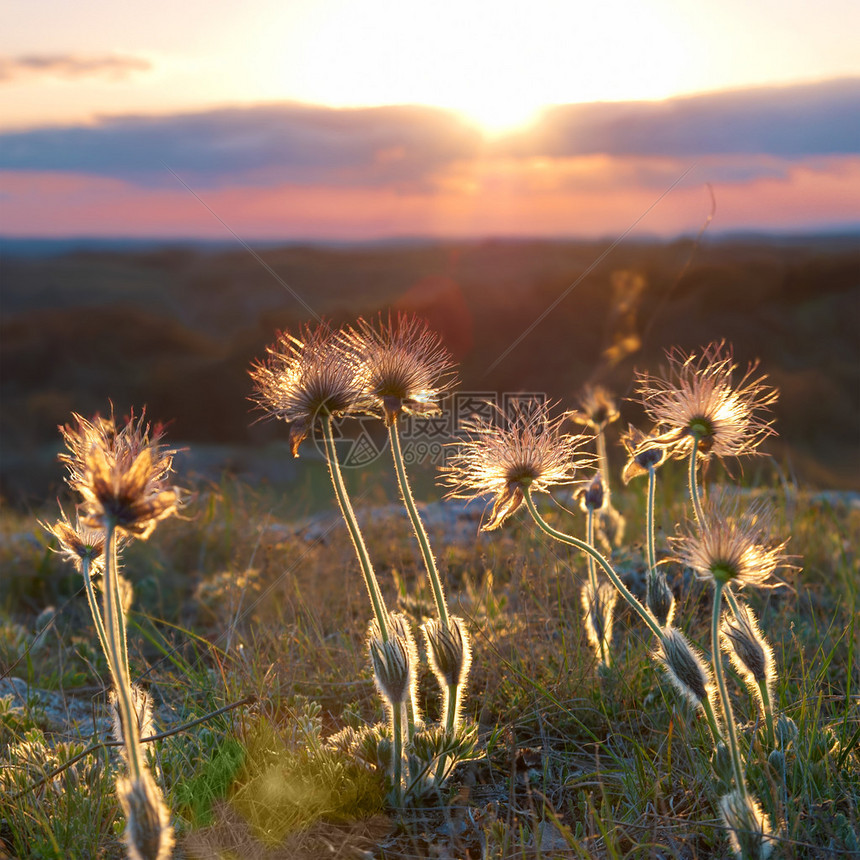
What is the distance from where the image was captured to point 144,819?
221cm

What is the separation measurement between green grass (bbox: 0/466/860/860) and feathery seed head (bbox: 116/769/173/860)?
2.49 ft

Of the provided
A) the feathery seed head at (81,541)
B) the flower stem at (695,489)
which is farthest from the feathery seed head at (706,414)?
the feathery seed head at (81,541)

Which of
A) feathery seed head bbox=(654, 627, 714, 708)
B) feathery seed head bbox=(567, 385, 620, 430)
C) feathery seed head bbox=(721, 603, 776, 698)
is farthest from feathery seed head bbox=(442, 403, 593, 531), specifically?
feathery seed head bbox=(567, 385, 620, 430)

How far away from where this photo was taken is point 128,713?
7.11 ft

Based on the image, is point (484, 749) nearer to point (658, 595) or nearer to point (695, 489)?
point (658, 595)

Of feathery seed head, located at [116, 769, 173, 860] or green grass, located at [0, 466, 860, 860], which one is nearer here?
feathery seed head, located at [116, 769, 173, 860]

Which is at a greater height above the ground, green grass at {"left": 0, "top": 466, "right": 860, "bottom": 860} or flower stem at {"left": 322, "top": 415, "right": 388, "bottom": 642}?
flower stem at {"left": 322, "top": 415, "right": 388, "bottom": 642}

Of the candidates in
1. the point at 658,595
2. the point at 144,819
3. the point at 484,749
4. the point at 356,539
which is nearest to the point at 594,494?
the point at 658,595

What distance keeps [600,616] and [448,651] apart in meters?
1.14

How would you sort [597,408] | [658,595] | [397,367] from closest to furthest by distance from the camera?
[397,367], [658,595], [597,408]

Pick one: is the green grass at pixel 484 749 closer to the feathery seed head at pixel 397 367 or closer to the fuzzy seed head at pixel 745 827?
the fuzzy seed head at pixel 745 827

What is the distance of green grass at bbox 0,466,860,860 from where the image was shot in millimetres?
2973

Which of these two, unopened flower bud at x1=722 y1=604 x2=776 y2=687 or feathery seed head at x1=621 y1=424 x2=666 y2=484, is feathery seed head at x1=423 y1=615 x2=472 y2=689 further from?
feathery seed head at x1=621 y1=424 x2=666 y2=484

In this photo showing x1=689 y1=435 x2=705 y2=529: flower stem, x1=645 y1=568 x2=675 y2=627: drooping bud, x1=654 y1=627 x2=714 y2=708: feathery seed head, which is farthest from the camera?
x1=645 y1=568 x2=675 y2=627: drooping bud
